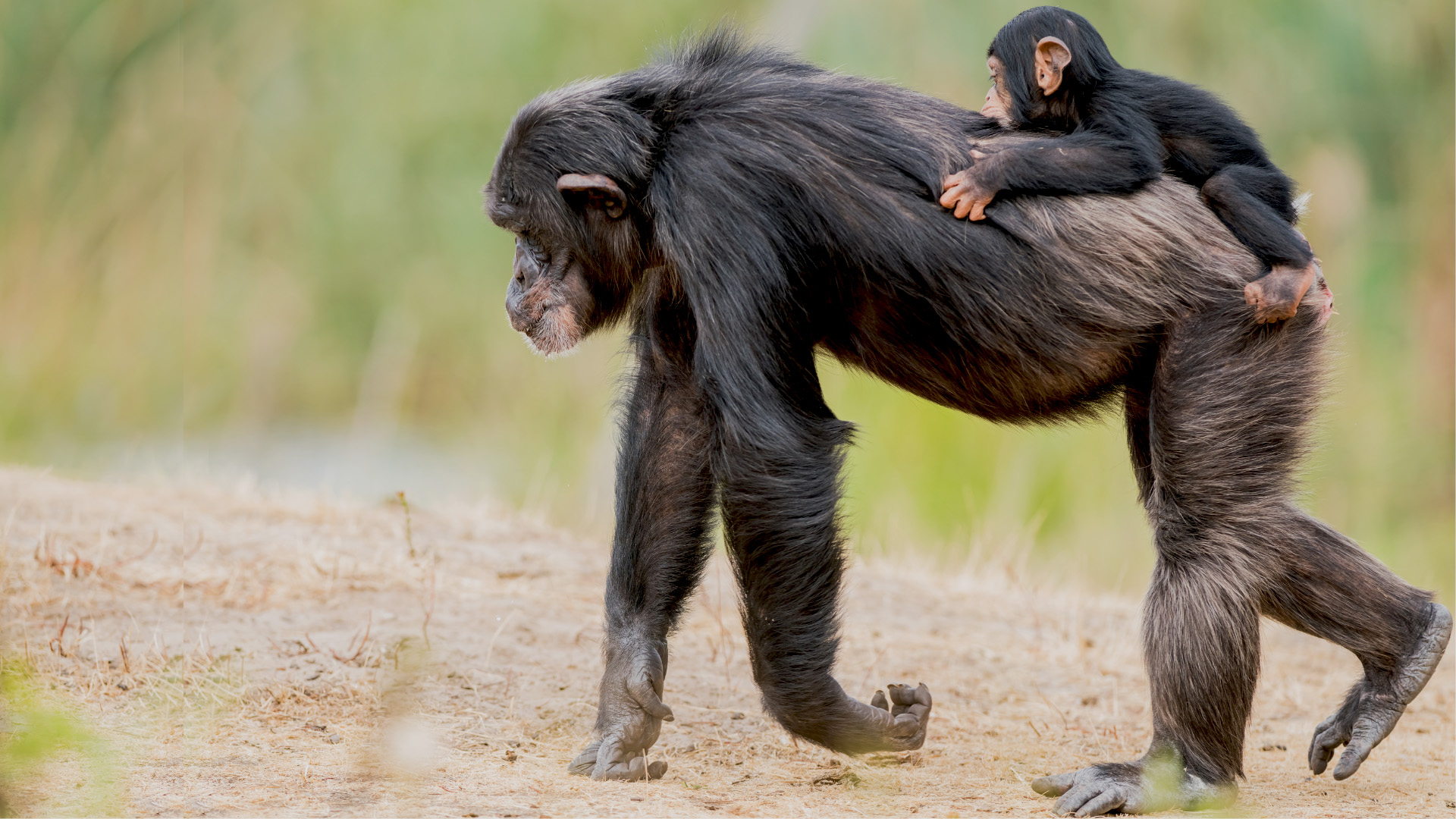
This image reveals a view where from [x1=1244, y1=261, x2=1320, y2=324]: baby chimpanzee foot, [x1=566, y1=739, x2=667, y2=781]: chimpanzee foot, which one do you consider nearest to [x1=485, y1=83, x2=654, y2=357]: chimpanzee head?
[x1=566, y1=739, x2=667, y2=781]: chimpanzee foot

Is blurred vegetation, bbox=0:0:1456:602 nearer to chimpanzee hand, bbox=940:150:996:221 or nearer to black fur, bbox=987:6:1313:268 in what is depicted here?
black fur, bbox=987:6:1313:268

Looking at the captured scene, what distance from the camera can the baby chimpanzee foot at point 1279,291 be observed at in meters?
3.74

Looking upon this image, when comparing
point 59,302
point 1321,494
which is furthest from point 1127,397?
point 59,302

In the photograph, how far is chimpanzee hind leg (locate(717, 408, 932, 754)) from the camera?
381cm

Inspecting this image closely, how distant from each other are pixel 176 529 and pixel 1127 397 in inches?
155

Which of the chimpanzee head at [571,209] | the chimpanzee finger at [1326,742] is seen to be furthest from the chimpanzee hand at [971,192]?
the chimpanzee finger at [1326,742]

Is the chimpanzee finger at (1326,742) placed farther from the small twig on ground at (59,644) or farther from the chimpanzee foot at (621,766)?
the small twig on ground at (59,644)

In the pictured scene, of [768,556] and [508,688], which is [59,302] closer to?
[508,688]

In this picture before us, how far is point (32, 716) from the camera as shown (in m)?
2.42

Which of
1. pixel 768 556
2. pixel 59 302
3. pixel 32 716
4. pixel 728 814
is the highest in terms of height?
pixel 59 302

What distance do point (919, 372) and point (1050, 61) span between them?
940 mm

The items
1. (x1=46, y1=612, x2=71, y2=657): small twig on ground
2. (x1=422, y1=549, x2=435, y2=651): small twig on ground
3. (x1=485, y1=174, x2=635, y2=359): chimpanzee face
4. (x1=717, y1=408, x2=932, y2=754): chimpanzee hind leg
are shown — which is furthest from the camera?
(x1=422, y1=549, x2=435, y2=651): small twig on ground

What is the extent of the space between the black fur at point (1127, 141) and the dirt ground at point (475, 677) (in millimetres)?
1612

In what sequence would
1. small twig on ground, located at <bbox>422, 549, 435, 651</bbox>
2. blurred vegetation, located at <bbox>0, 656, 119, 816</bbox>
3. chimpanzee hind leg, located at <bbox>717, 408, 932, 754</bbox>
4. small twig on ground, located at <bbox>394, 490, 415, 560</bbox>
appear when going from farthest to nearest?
small twig on ground, located at <bbox>394, 490, 415, 560</bbox>
small twig on ground, located at <bbox>422, 549, 435, 651</bbox>
chimpanzee hind leg, located at <bbox>717, 408, 932, 754</bbox>
blurred vegetation, located at <bbox>0, 656, 119, 816</bbox>
